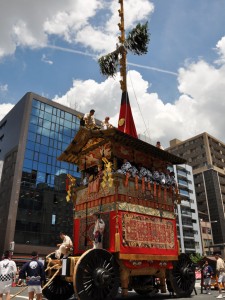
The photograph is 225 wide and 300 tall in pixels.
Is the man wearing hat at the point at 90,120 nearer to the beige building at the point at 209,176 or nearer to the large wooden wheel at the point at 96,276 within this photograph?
the large wooden wheel at the point at 96,276

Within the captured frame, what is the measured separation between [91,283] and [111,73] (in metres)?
11.8

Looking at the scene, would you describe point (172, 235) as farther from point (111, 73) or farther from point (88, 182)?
point (111, 73)

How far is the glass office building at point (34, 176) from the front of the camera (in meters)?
50.1

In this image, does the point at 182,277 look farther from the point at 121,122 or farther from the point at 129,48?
the point at 129,48

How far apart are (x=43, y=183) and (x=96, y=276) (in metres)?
46.8

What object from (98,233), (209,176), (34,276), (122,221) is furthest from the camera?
(209,176)

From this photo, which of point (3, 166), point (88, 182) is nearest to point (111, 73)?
point (88, 182)

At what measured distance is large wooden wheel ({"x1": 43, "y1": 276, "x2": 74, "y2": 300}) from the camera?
12.1 m

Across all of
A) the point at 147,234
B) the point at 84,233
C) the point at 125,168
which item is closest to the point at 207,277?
the point at 147,234

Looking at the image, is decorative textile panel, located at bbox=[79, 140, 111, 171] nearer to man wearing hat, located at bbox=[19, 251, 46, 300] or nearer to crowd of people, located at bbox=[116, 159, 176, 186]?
crowd of people, located at bbox=[116, 159, 176, 186]

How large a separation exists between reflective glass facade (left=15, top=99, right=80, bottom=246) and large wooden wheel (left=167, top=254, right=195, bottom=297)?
41009mm

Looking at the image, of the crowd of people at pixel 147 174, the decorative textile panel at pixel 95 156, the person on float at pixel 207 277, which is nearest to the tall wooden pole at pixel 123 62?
the decorative textile panel at pixel 95 156

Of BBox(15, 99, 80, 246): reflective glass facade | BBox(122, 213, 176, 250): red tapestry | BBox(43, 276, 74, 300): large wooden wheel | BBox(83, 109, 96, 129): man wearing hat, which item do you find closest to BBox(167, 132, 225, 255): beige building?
BBox(15, 99, 80, 246): reflective glass facade

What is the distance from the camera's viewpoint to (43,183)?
55000mm
